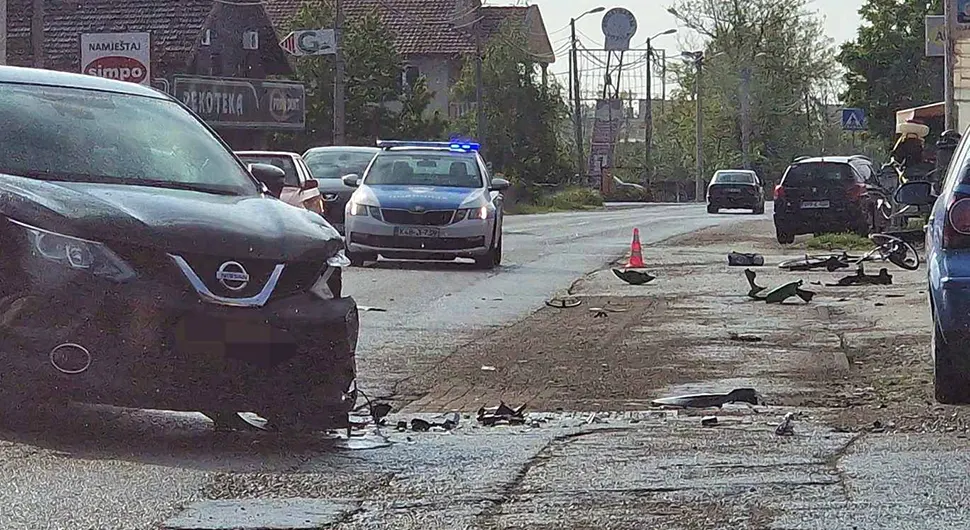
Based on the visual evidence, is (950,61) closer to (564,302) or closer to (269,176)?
(564,302)

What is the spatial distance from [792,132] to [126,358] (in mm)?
89807

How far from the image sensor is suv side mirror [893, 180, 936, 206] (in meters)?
9.99

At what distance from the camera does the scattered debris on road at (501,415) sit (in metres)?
8.12

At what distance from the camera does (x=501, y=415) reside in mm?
8297

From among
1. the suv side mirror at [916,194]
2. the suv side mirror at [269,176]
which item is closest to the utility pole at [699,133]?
the suv side mirror at [916,194]

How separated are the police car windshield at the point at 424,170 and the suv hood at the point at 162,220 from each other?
13.8 metres

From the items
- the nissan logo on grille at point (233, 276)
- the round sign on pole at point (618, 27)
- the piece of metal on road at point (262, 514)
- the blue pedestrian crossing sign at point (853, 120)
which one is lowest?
the piece of metal on road at point (262, 514)

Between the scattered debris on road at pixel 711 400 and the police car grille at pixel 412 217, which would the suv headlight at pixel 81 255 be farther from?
the police car grille at pixel 412 217

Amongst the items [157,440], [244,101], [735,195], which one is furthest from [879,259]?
[735,195]

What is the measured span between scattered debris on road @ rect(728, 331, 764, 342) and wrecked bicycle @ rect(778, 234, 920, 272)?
6195 mm

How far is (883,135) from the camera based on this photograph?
6438 centimetres

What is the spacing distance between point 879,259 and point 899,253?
5.77 feet

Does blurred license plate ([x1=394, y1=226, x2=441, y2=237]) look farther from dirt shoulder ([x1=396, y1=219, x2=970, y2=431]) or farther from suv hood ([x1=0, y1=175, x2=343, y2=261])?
suv hood ([x1=0, y1=175, x2=343, y2=261])

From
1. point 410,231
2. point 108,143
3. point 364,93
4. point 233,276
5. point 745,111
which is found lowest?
point 410,231
